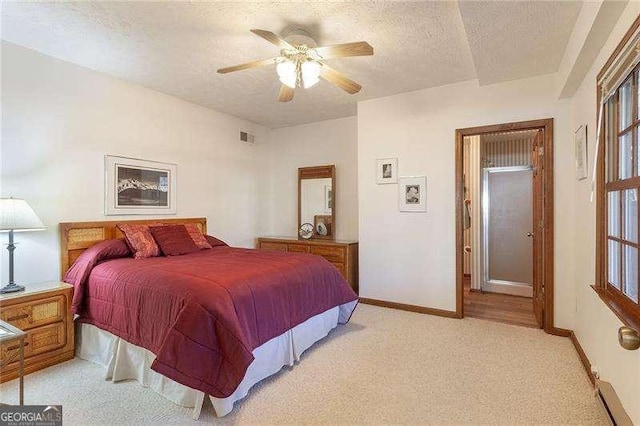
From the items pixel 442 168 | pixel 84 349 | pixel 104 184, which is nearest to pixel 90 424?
pixel 84 349

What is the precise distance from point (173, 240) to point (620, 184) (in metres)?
3.57

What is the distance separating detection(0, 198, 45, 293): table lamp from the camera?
2.33 meters

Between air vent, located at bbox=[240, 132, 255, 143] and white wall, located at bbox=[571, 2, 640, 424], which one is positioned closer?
white wall, located at bbox=[571, 2, 640, 424]

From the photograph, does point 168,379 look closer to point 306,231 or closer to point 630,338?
point 630,338

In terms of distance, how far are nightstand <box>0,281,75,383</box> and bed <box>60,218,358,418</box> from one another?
0.09 metres

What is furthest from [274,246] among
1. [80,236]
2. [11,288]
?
[11,288]

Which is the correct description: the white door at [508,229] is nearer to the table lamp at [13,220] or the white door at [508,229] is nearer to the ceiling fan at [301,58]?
the ceiling fan at [301,58]

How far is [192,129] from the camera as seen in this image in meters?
4.17

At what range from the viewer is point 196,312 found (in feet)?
6.16

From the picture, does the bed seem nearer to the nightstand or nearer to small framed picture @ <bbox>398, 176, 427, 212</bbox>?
the nightstand

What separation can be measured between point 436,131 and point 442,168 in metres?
0.43

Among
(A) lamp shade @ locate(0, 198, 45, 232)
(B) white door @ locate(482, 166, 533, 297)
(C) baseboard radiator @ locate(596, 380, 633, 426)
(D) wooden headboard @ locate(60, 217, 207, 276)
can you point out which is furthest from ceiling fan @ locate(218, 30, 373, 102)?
(B) white door @ locate(482, 166, 533, 297)

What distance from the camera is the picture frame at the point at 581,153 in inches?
97.8

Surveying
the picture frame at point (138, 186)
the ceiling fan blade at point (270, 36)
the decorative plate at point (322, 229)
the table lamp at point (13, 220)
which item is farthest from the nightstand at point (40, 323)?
the decorative plate at point (322, 229)
